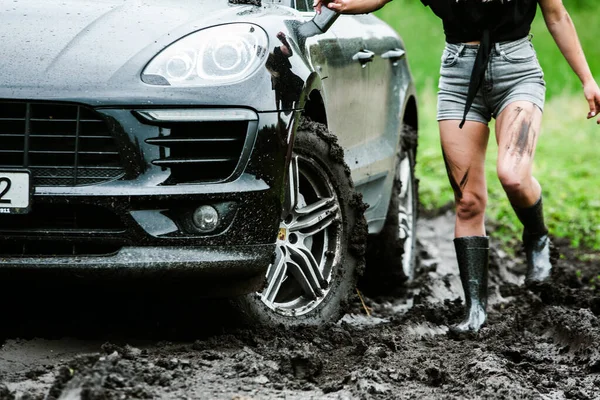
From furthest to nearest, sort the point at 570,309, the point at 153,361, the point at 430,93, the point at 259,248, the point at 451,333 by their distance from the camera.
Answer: the point at 430,93
the point at 570,309
the point at 451,333
the point at 259,248
the point at 153,361

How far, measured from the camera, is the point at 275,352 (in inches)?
186

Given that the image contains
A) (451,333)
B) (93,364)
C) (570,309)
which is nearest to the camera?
(93,364)

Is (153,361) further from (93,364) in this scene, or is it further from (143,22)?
(143,22)

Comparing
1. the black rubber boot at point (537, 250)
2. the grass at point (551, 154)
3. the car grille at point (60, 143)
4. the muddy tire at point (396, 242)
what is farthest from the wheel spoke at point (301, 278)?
the grass at point (551, 154)

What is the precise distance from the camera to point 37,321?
527cm

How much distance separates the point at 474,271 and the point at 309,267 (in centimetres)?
91

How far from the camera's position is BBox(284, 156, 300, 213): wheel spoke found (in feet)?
16.9

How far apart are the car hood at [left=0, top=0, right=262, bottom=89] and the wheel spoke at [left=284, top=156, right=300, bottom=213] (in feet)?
2.13

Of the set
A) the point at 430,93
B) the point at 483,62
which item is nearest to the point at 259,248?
the point at 483,62

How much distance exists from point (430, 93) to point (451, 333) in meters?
12.9

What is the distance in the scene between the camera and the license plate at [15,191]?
453cm

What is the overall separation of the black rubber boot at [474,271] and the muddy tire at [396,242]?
126 centimetres

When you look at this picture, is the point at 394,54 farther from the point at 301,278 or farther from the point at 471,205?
the point at 301,278

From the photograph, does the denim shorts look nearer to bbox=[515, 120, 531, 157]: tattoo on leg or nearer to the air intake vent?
bbox=[515, 120, 531, 157]: tattoo on leg
